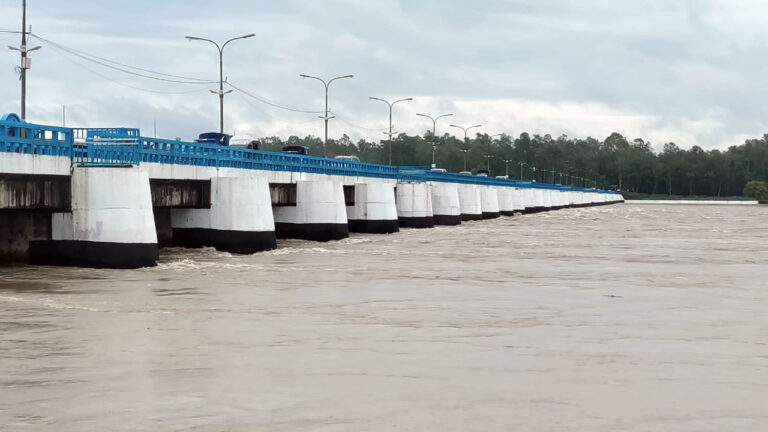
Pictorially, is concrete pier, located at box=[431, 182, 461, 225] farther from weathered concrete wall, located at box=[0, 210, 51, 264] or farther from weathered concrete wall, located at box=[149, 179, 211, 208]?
weathered concrete wall, located at box=[0, 210, 51, 264]

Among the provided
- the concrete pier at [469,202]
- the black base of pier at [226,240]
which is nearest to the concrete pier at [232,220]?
the black base of pier at [226,240]

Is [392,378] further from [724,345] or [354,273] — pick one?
[354,273]

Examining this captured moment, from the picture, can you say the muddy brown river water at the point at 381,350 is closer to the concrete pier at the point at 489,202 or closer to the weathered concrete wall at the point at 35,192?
the weathered concrete wall at the point at 35,192

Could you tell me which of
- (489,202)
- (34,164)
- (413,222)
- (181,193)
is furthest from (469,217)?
(34,164)

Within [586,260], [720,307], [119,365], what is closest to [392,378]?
[119,365]

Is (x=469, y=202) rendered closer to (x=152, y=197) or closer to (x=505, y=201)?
(x=505, y=201)

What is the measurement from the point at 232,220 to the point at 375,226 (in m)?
21.6

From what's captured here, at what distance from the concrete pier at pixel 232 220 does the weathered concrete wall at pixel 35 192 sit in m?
9.42

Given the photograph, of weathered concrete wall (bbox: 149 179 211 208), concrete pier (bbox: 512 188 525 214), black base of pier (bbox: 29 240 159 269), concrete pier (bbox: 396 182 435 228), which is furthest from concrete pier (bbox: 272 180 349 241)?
concrete pier (bbox: 512 188 525 214)

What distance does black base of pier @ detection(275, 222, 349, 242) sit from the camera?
51375 millimetres

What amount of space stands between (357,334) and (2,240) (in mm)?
19181

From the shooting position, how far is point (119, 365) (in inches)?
560

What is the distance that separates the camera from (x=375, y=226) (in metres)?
61.4

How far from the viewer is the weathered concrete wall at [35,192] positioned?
2991 cm
